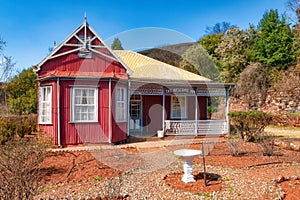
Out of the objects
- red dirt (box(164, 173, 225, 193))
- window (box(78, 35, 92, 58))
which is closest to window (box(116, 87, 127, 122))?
window (box(78, 35, 92, 58))

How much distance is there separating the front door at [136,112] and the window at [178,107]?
2166 mm

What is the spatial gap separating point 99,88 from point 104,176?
19.3ft

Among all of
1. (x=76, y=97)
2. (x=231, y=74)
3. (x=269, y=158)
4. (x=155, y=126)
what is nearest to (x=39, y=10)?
(x=76, y=97)

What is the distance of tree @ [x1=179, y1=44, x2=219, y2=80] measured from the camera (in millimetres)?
30719

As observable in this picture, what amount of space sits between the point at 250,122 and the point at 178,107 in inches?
223

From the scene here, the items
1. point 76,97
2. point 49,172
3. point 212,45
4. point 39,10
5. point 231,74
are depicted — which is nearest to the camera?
point 49,172

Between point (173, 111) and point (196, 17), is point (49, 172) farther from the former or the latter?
point (196, 17)

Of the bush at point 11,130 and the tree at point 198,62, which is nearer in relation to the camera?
the bush at point 11,130

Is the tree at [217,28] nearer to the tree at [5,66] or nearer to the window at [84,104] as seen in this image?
the tree at [5,66]

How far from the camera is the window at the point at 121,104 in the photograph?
488 inches

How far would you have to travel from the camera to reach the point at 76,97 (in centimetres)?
1162

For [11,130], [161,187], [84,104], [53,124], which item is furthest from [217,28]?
[161,187]

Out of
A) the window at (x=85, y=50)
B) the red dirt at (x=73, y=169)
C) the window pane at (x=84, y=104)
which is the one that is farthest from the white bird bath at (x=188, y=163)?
the window at (x=85, y=50)

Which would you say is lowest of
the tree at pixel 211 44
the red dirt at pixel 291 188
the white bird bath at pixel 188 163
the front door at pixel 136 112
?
the red dirt at pixel 291 188
